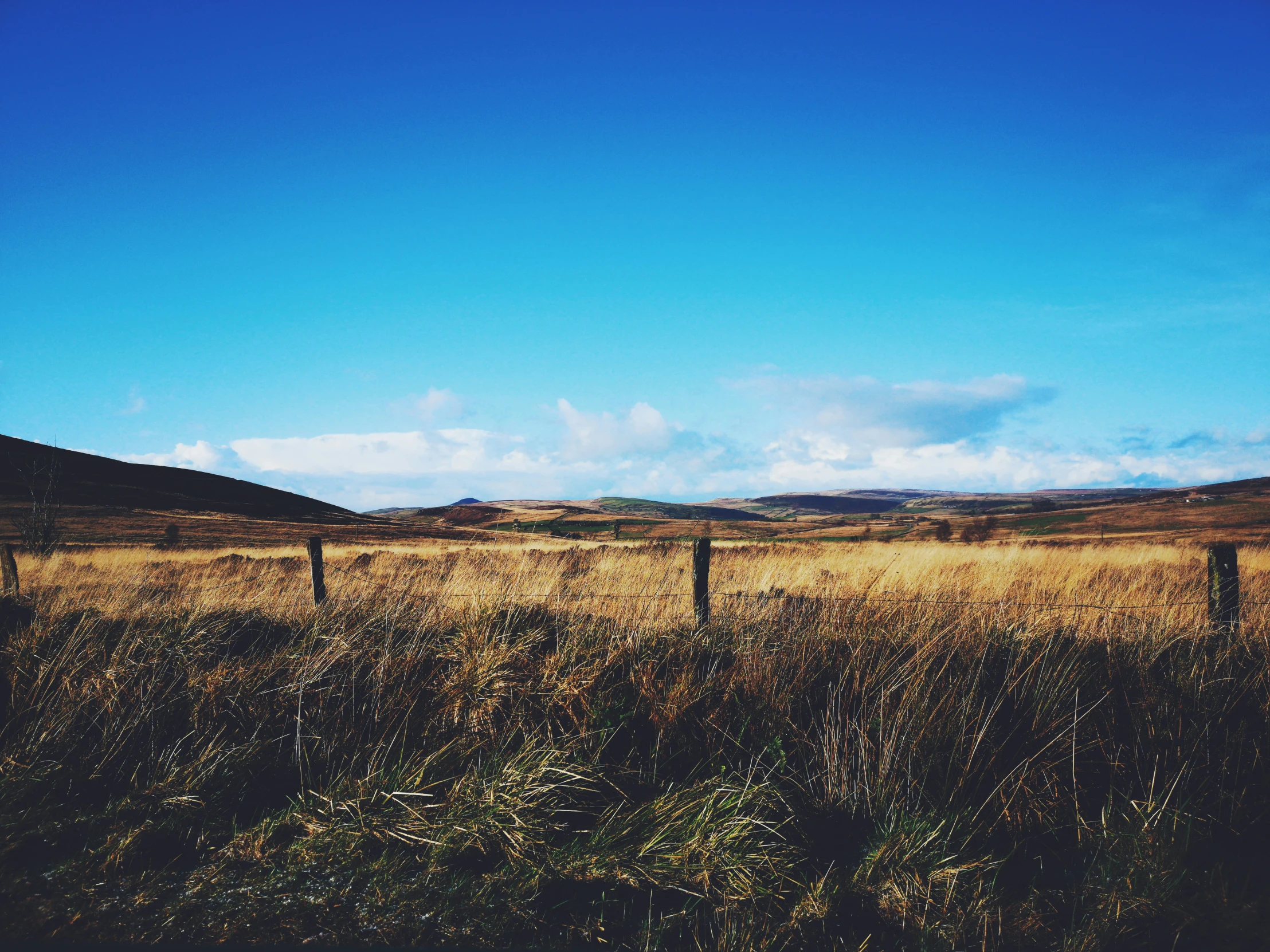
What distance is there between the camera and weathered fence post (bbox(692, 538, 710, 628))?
6478mm

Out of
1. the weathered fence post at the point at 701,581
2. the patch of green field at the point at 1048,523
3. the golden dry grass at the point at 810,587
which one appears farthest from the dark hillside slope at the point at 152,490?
the weathered fence post at the point at 701,581

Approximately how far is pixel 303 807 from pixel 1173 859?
514cm

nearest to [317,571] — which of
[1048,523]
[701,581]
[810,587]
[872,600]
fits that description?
[701,581]

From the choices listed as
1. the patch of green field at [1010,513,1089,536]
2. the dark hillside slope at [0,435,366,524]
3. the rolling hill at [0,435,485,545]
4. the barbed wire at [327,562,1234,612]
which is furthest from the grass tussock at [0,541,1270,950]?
the dark hillside slope at [0,435,366,524]

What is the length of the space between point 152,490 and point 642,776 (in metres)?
109

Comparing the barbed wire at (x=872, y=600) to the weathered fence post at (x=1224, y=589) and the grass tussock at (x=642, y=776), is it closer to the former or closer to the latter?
the grass tussock at (x=642, y=776)

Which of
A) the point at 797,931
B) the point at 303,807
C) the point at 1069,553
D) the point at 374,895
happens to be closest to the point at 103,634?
the point at 303,807

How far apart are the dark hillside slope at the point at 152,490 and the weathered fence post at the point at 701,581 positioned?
8373cm

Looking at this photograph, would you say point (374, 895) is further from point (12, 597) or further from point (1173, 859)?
point (12, 597)

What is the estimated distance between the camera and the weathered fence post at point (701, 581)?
6.48 meters

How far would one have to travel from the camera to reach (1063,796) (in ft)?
14.4

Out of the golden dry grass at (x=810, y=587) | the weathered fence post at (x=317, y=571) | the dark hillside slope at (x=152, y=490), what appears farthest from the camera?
the dark hillside slope at (x=152, y=490)

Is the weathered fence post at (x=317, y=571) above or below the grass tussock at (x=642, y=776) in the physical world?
above

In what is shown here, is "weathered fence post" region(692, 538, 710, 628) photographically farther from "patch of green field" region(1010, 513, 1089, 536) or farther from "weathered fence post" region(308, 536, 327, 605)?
"patch of green field" region(1010, 513, 1089, 536)
